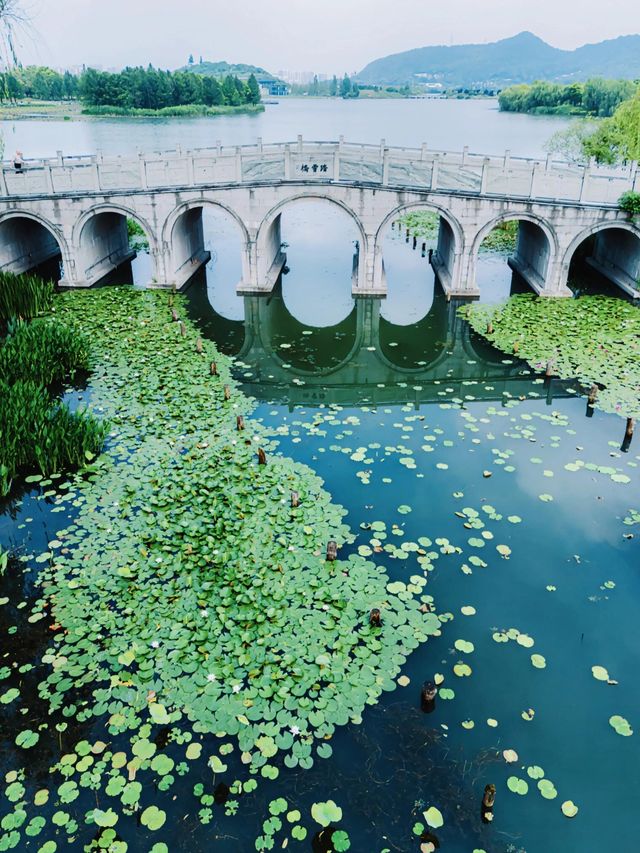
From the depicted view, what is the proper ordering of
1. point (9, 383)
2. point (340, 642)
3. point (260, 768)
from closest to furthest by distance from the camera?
point (260, 768) < point (340, 642) < point (9, 383)

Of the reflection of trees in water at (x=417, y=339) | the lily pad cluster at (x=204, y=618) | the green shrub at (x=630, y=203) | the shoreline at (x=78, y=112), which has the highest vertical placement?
the shoreline at (x=78, y=112)

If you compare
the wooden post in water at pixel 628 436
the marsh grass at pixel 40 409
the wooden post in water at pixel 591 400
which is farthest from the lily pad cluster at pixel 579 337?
the marsh grass at pixel 40 409

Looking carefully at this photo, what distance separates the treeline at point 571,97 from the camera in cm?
7062

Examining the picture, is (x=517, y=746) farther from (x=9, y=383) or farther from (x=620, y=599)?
(x=9, y=383)

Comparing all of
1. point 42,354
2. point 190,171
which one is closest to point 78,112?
point 190,171

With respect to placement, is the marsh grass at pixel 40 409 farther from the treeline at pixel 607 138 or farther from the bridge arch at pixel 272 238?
the treeline at pixel 607 138

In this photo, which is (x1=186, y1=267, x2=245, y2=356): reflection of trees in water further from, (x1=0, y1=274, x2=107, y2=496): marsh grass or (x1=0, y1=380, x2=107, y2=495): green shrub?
(x1=0, y1=380, x2=107, y2=495): green shrub

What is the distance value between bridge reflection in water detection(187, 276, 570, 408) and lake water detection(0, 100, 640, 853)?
9cm

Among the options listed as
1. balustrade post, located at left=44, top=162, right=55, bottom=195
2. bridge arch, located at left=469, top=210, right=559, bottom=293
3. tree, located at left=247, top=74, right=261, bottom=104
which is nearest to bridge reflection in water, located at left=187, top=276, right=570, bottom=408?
bridge arch, located at left=469, top=210, right=559, bottom=293

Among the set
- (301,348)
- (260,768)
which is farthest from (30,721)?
(301,348)

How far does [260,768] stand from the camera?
7.73m

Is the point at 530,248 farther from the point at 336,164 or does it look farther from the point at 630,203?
the point at 336,164

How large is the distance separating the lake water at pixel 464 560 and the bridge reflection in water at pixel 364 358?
0.31ft

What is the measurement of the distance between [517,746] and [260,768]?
3.39m
